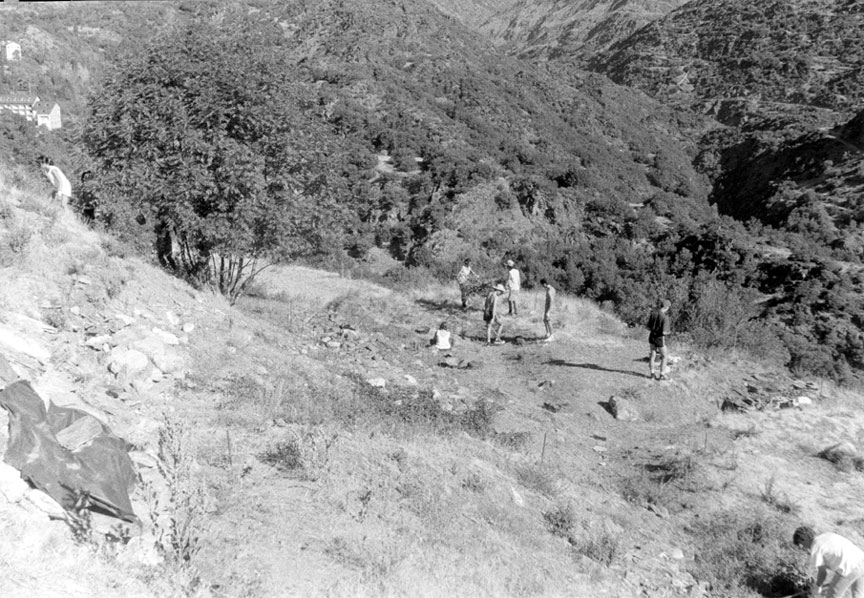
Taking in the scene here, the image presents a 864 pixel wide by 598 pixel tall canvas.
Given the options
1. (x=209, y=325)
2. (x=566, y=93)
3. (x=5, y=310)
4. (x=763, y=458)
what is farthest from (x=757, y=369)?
(x=566, y=93)

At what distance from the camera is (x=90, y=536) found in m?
3.23

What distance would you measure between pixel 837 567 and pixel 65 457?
5.20 meters

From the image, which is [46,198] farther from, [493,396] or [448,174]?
[448,174]

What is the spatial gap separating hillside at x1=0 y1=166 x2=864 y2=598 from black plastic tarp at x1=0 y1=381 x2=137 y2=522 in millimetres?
113

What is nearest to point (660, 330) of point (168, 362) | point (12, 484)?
point (168, 362)

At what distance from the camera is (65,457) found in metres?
3.68

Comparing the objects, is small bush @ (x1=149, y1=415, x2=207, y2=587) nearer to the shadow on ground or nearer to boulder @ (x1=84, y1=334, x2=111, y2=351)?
boulder @ (x1=84, y1=334, x2=111, y2=351)

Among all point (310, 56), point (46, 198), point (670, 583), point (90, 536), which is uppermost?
point (310, 56)

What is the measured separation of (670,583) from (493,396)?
3.85 m

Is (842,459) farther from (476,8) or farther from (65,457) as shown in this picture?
(476,8)

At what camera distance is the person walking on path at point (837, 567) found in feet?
14.8

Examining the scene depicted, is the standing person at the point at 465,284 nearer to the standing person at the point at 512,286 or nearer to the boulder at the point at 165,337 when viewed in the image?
the standing person at the point at 512,286

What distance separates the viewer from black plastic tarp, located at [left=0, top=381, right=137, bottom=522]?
3.52 metres

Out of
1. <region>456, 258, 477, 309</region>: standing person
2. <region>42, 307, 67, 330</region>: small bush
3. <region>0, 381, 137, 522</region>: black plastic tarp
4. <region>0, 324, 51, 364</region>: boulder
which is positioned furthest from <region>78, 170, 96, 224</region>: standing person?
<region>456, 258, 477, 309</region>: standing person
